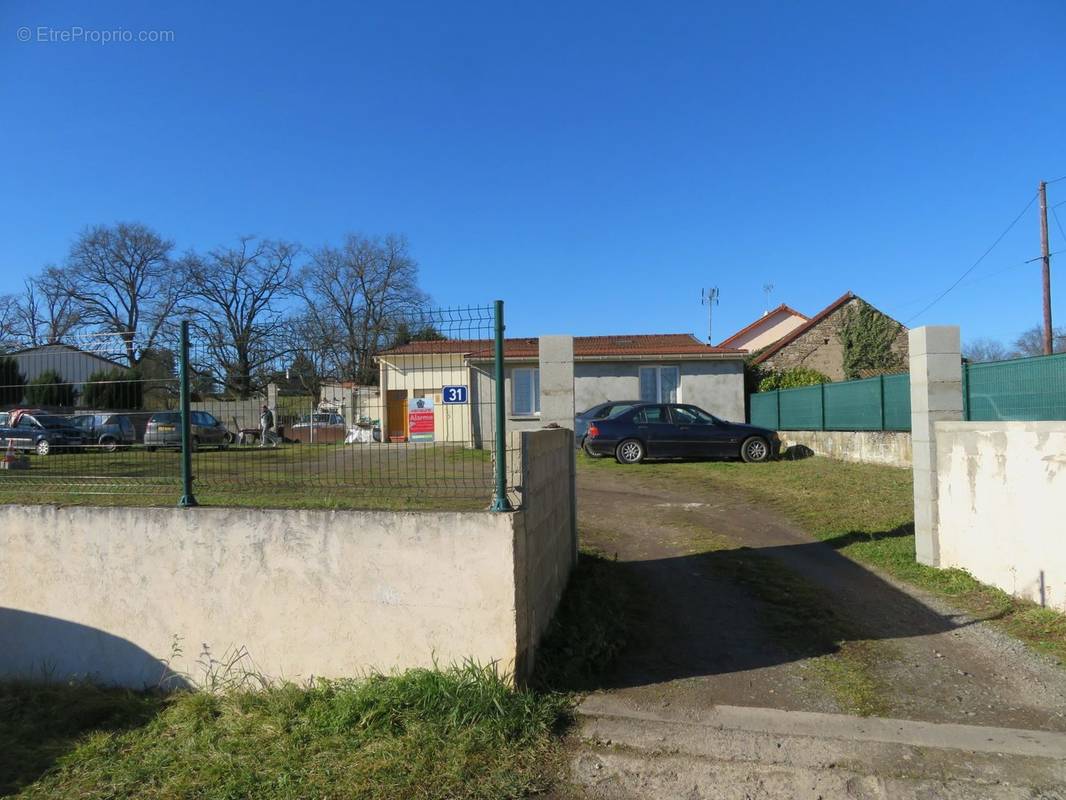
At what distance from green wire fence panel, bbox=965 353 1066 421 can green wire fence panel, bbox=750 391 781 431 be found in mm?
10151

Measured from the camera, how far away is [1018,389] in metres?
9.33

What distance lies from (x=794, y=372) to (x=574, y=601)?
70.6 ft

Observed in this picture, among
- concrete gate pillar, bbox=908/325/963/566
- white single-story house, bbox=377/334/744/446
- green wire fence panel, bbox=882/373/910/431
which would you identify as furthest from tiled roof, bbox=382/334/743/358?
concrete gate pillar, bbox=908/325/963/566

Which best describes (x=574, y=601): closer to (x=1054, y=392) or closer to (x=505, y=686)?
(x=505, y=686)

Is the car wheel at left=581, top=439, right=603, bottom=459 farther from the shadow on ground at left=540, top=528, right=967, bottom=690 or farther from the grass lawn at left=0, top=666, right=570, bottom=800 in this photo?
the grass lawn at left=0, top=666, right=570, bottom=800

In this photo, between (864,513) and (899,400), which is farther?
(899,400)

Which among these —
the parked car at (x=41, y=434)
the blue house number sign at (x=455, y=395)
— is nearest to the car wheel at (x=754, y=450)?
the blue house number sign at (x=455, y=395)

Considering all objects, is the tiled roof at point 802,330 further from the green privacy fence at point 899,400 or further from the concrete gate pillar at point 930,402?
the concrete gate pillar at point 930,402

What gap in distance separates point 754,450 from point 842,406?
95.2 inches

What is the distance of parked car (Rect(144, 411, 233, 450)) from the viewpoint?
5.05m

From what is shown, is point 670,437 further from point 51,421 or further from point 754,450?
point 51,421

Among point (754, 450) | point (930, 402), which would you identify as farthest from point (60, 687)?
point (754, 450)

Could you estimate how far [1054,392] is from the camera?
341 inches

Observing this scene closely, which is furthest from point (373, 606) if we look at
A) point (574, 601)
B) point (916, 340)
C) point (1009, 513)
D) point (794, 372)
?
point (794, 372)
